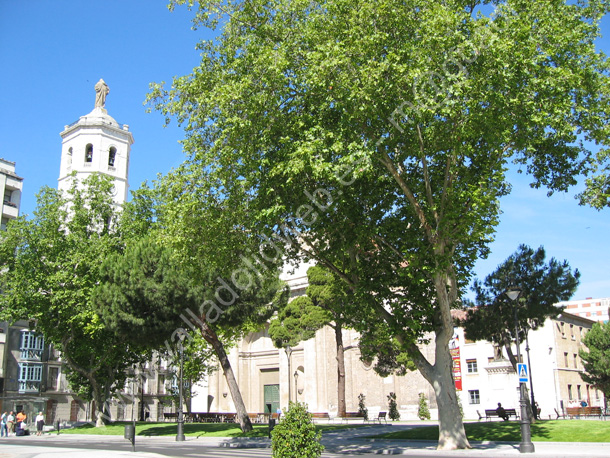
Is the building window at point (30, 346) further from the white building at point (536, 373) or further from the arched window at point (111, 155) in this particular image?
the white building at point (536, 373)

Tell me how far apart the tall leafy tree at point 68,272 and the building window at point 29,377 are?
49.1 feet

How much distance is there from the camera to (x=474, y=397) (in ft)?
149

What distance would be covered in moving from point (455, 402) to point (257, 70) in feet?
37.7

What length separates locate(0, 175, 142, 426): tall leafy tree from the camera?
32938mm

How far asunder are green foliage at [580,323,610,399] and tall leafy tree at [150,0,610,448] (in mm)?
32852

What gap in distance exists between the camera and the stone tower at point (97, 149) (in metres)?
50.6

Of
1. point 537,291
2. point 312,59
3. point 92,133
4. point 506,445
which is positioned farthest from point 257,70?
point 92,133

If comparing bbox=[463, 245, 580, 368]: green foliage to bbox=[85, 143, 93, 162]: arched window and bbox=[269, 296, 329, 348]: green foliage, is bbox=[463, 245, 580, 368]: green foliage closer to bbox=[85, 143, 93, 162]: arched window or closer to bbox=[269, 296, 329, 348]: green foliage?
bbox=[269, 296, 329, 348]: green foliage

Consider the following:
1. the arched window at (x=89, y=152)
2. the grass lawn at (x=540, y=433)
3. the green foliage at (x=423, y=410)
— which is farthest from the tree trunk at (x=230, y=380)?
the arched window at (x=89, y=152)

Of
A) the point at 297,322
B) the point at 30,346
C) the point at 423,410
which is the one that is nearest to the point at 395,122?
the point at 297,322

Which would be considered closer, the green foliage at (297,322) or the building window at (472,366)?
the green foliage at (297,322)

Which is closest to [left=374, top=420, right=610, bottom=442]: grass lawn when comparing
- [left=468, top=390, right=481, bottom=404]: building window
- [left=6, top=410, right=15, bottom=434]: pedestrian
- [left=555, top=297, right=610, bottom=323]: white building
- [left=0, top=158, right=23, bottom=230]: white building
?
[left=468, top=390, right=481, bottom=404]: building window

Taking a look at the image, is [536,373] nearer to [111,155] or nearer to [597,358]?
[597,358]

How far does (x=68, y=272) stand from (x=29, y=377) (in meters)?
21.7
